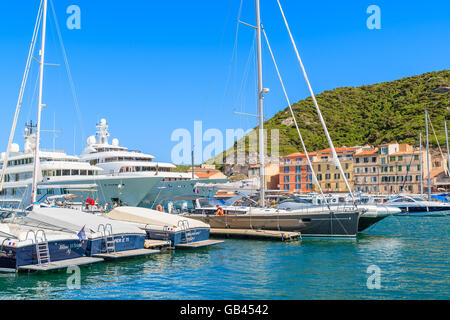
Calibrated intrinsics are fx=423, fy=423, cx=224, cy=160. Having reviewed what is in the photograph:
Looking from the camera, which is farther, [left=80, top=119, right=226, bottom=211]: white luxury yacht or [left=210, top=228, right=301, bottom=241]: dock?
[left=80, top=119, right=226, bottom=211]: white luxury yacht

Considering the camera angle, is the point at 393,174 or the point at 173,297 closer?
the point at 173,297

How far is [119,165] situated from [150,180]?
7.14 meters

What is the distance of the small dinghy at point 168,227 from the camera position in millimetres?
22234

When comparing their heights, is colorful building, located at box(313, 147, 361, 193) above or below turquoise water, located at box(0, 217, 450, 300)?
above

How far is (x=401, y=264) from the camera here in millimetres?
17734

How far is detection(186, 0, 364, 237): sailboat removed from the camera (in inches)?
1000

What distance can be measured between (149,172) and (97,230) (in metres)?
31.7

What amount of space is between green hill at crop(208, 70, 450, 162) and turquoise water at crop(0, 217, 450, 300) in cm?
9873

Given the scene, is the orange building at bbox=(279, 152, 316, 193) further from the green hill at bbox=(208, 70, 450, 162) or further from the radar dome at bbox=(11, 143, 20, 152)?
the radar dome at bbox=(11, 143, 20, 152)

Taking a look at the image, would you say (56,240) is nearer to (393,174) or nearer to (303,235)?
(303,235)

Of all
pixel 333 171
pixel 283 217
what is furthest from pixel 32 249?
pixel 333 171

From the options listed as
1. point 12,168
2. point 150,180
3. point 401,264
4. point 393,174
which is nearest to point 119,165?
point 150,180

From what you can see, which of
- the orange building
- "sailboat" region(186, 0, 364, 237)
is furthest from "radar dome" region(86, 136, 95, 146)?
the orange building

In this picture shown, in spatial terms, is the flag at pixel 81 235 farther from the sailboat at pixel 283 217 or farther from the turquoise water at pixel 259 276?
the sailboat at pixel 283 217
